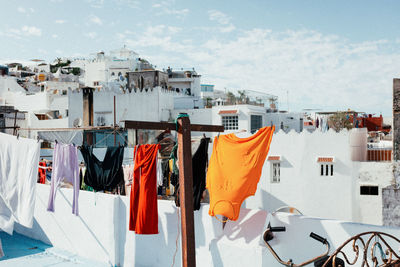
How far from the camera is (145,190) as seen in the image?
6.06 meters

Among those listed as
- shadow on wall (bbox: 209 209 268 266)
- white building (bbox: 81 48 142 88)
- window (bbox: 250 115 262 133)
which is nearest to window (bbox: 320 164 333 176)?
window (bbox: 250 115 262 133)

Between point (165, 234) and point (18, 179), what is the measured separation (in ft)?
10.7

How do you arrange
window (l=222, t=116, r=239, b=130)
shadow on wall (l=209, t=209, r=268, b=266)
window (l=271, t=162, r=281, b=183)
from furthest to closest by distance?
window (l=222, t=116, r=239, b=130) < window (l=271, t=162, r=281, b=183) < shadow on wall (l=209, t=209, r=268, b=266)

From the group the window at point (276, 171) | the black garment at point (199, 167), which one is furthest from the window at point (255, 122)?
the black garment at point (199, 167)

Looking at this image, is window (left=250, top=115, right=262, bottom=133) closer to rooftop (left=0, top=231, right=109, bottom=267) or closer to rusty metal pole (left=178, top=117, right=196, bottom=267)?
rooftop (left=0, top=231, right=109, bottom=267)

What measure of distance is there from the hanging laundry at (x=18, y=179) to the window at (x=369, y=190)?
1252 cm

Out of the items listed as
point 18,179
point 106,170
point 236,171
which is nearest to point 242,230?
point 236,171

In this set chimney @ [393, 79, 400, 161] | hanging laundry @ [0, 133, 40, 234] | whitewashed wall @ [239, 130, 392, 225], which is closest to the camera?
hanging laundry @ [0, 133, 40, 234]

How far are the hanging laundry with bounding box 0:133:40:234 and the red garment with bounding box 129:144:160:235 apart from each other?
2108 millimetres

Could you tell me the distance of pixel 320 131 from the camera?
1488 cm

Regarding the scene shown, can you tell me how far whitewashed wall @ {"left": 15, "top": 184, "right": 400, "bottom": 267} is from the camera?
489 cm

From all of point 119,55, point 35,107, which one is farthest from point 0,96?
point 119,55

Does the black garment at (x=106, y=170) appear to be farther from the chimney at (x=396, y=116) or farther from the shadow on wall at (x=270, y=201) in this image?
the shadow on wall at (x=270, y=201)

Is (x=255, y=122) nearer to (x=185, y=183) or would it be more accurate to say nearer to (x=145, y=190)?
(x=145, y=190)
